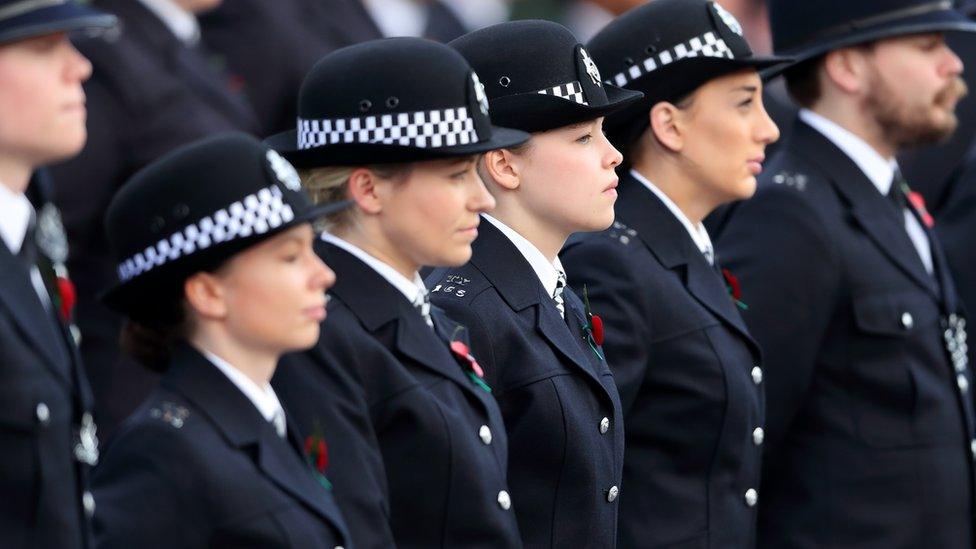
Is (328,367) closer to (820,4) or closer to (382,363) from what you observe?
(382,363)

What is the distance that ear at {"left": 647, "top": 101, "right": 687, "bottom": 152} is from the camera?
620 cm

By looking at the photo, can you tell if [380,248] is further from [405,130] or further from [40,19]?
[40,19]

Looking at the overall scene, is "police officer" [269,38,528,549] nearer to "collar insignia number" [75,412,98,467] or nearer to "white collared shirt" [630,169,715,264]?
"collar insignia number" [75,412,98,467]

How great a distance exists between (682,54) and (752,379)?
971 millimetres

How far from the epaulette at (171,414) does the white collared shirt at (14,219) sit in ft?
1.05

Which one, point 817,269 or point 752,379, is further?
point 817,269

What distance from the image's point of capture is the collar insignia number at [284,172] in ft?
14.6

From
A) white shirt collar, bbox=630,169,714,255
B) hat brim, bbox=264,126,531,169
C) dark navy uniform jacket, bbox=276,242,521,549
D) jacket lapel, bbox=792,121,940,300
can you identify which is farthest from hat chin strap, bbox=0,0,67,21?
jacket lapel, bbox=792,121,940,300

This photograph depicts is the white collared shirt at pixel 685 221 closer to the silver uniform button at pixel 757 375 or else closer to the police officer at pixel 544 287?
the silver uniform button at pixel 757 375

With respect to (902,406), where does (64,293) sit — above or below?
above

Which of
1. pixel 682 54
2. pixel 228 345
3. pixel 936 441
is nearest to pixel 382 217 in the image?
pixel 228 345

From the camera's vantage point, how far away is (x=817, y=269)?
6691 millimetres

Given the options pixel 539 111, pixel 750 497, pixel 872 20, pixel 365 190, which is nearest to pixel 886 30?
pixel 872 20

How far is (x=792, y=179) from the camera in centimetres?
688
